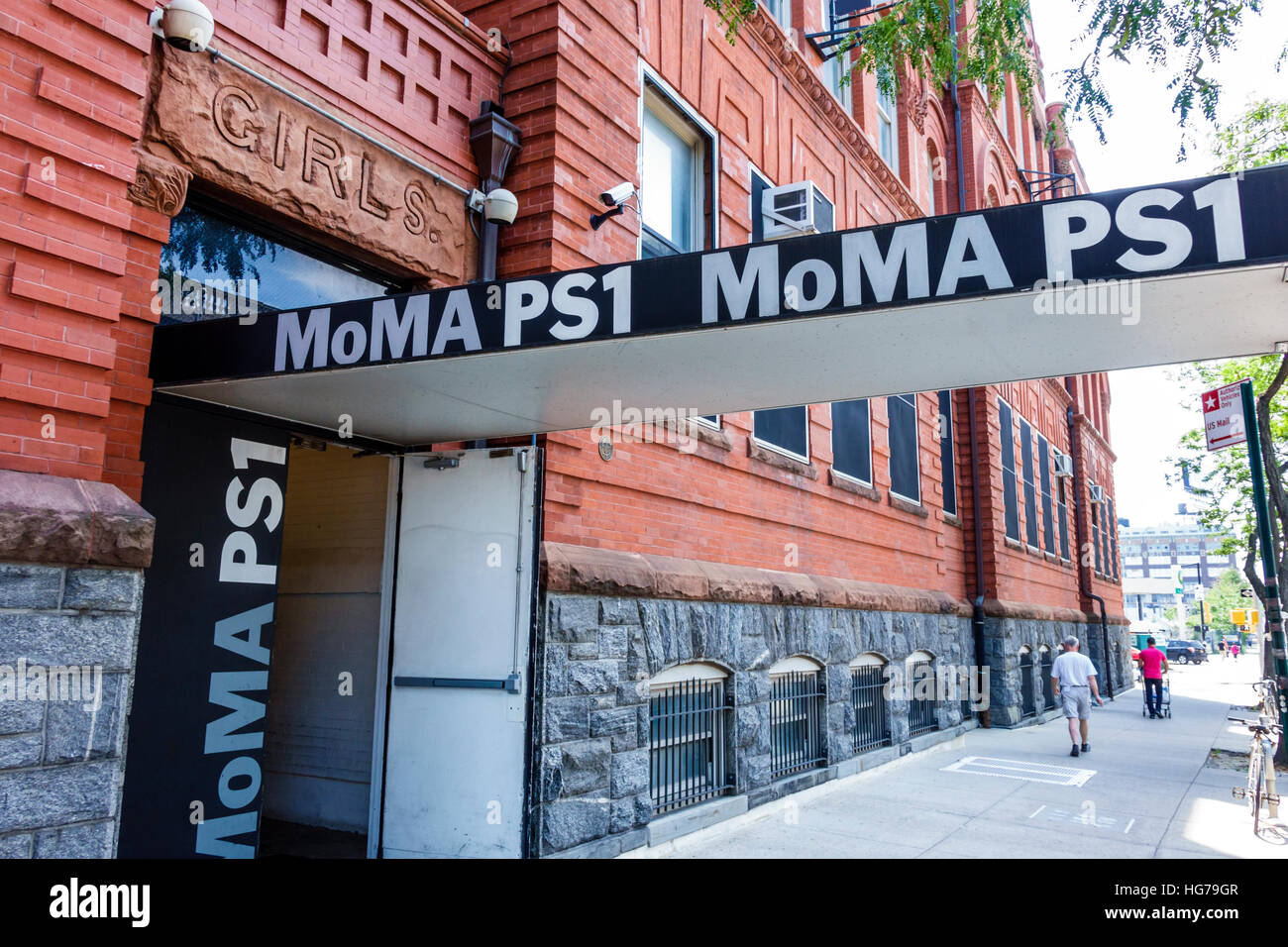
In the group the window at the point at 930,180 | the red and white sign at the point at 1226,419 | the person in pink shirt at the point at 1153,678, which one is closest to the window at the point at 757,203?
the red and white sign at the point at 1226,419

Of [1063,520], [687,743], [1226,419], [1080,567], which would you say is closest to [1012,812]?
[687,743]

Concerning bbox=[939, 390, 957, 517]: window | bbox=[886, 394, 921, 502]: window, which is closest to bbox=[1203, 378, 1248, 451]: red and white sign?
bbox=[886, 394, 921, 502]: window

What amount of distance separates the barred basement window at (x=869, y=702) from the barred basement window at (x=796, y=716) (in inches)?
44.1

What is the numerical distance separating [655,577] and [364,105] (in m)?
4.18

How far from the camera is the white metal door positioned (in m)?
6.28

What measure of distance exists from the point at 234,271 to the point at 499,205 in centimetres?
215

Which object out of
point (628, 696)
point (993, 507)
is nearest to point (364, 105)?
point (628, 696)

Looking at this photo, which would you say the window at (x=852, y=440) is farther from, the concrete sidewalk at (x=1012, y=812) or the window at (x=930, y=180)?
the window at (x=930, y=180)

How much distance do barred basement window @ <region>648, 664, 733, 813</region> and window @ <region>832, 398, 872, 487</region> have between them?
4678 millimetres

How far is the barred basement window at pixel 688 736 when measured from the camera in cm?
773

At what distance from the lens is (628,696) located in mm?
7148

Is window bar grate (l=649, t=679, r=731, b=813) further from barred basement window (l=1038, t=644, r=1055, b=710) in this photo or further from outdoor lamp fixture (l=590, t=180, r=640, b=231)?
barred basement window (l=1038, t=644, r=1055, b=710)

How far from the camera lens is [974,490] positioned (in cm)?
1816

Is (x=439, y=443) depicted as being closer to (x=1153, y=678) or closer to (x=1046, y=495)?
(x=1153, y=678)
